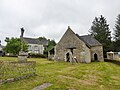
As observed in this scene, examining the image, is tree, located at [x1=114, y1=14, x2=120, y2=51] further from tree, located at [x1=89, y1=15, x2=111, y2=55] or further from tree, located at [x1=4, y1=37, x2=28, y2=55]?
tree, located at [x1=4, y1=37, x2=28, y2=55]

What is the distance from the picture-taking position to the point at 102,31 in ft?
235

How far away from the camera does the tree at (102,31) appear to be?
65750 mm

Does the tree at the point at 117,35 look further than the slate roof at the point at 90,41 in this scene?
Yes

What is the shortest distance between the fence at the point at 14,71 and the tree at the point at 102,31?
50.6m

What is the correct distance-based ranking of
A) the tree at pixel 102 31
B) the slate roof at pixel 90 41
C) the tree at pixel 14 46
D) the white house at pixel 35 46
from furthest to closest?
the white house at pixel 35 46, the tree at pixel 102 31, the tree at pixel 14 46, the slate roof at pixel 90 41

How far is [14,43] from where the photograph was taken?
54.0 m

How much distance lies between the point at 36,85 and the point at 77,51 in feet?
94.2

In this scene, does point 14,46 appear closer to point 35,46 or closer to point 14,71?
point 35,46

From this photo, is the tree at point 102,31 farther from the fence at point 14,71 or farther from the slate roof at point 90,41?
the fence at point 14,71

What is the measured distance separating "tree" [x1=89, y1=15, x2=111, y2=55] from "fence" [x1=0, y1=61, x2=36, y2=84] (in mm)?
50584

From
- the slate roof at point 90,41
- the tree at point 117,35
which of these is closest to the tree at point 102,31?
the tree at point 117,35

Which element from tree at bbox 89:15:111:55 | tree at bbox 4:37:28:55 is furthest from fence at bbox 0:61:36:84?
tree at bbox 89:15:111:55

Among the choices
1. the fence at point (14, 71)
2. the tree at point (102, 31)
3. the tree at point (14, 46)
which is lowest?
the fence at point (14, 71)

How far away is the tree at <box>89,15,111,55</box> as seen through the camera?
6575 cm
